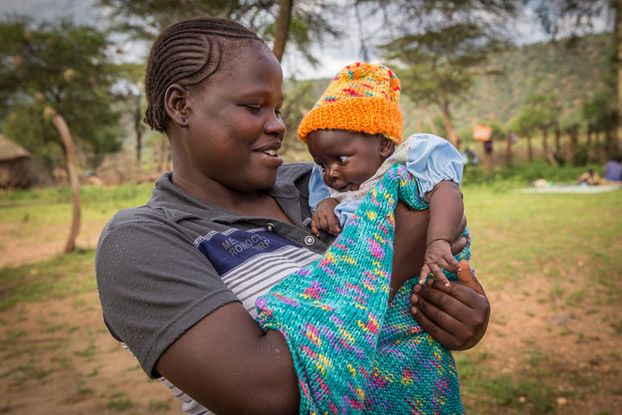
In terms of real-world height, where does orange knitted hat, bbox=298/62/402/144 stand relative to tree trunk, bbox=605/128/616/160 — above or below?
above

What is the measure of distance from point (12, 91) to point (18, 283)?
774 centimetres

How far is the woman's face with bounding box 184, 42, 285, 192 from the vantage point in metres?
1.35

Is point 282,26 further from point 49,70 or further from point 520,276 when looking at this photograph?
point 49,70

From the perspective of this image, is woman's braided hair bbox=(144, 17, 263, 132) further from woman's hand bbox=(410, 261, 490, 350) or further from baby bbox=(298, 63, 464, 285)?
woman's hand bbox=(410, 261, 490, 350)


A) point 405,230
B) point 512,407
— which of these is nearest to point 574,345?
Answer: point 512,407

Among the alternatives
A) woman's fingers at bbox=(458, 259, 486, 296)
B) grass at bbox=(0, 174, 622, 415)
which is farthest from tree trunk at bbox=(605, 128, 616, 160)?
woman's fingers at bbox=(458, 259, 486, 296)

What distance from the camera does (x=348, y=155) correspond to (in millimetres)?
1745

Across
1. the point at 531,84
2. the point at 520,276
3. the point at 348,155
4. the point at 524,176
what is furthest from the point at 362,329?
the point at 531,84

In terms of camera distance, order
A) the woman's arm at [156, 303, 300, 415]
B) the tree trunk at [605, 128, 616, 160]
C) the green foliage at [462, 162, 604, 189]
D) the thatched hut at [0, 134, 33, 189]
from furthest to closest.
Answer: the thatched hut at [0, 134, 33, 189]
the tree trunk at [605, 128, 616, 160]
the green foliage at [462, 162, 604, 189]
the woman's arm at [156, 303, 300, 415]

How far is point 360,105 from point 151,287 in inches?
38.8

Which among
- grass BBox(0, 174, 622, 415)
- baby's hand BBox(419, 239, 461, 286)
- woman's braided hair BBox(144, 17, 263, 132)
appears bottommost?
grass BBox(0, 174, 622, 415)

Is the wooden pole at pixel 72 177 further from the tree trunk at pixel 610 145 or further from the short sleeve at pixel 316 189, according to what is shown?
the tree trunk at pixel 610 145

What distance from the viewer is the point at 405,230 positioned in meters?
1.44

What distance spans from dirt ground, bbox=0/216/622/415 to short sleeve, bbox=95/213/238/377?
2.98 m
